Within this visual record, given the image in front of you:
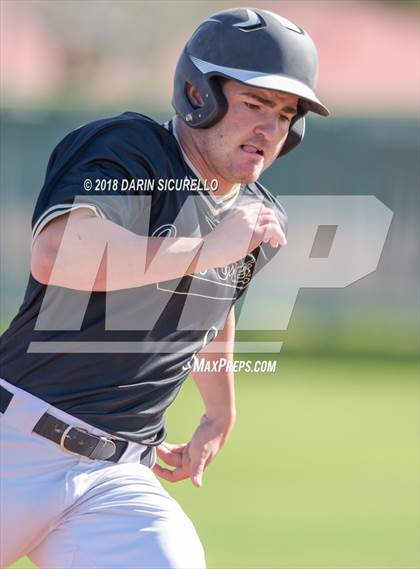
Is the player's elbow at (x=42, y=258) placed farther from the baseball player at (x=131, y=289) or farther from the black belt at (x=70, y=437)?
the black belt at (x=70, y=437)

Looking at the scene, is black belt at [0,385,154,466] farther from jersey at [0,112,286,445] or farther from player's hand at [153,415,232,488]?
player's hand at [153,415,232,488]

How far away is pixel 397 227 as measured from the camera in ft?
39.3

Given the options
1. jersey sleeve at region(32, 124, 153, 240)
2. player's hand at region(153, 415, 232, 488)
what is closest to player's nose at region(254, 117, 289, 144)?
jersey sleeve at region(32, 124, 153, 240)

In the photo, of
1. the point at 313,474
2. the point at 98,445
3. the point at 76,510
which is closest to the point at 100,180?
the point at 98,445

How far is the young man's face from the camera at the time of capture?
2.91 meters

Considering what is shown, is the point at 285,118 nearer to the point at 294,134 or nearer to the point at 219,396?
the point at 294,134

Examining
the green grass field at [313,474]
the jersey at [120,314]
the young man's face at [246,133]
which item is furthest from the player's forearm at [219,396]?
the green grass field at [313,474]

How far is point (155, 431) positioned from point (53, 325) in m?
0.43

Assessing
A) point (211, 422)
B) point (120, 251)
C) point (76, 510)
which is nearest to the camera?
point (120, 251)

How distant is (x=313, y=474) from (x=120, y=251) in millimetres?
4518

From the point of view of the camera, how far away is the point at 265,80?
2848 millimetres

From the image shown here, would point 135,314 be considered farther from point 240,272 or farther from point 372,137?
point 372,137

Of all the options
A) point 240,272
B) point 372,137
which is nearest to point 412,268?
point 372,137

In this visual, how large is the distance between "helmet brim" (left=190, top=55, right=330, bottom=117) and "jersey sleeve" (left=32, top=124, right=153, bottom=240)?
0.31 m
